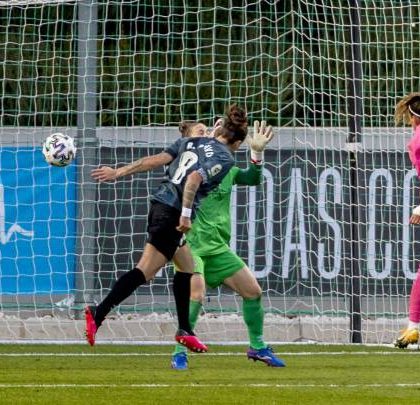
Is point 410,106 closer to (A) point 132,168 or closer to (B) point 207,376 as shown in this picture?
(A) point 132,168

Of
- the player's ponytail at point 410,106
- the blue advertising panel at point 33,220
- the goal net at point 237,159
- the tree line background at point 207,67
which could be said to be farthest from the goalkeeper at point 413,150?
the blue advertising panel at point 33,220

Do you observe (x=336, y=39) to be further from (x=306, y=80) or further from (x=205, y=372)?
(x=205, y=372)

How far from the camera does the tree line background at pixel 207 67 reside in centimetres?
1537

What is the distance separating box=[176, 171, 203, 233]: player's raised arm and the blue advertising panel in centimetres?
430

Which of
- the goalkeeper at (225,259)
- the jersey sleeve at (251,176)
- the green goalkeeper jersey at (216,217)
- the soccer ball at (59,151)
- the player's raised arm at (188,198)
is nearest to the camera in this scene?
the player's raised arm at (188,198)

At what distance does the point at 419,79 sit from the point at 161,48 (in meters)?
2.67

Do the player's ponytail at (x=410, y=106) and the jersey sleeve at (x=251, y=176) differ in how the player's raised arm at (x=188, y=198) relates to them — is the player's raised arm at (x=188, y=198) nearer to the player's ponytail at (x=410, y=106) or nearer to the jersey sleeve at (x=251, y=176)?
the jersey sleeve at (x=251, y=176)

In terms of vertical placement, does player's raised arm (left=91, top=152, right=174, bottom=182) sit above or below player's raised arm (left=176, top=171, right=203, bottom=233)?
above

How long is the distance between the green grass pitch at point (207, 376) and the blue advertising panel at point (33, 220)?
1927 mm

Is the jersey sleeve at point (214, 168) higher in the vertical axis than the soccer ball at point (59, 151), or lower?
lower

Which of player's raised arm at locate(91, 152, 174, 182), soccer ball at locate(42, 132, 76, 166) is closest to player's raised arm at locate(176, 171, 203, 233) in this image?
player's raised arm at locate(91, 152, 174, 182)

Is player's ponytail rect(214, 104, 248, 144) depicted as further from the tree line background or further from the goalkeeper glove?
the tree line background

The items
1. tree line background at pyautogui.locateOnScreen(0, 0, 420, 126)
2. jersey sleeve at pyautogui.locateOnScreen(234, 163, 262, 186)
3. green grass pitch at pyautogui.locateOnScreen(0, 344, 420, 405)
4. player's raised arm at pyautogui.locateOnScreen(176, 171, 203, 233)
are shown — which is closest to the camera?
green grass pitch at pyautogui.locateOnScreen(0, 344, 420, 405)

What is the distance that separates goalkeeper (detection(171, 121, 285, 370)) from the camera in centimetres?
1124
